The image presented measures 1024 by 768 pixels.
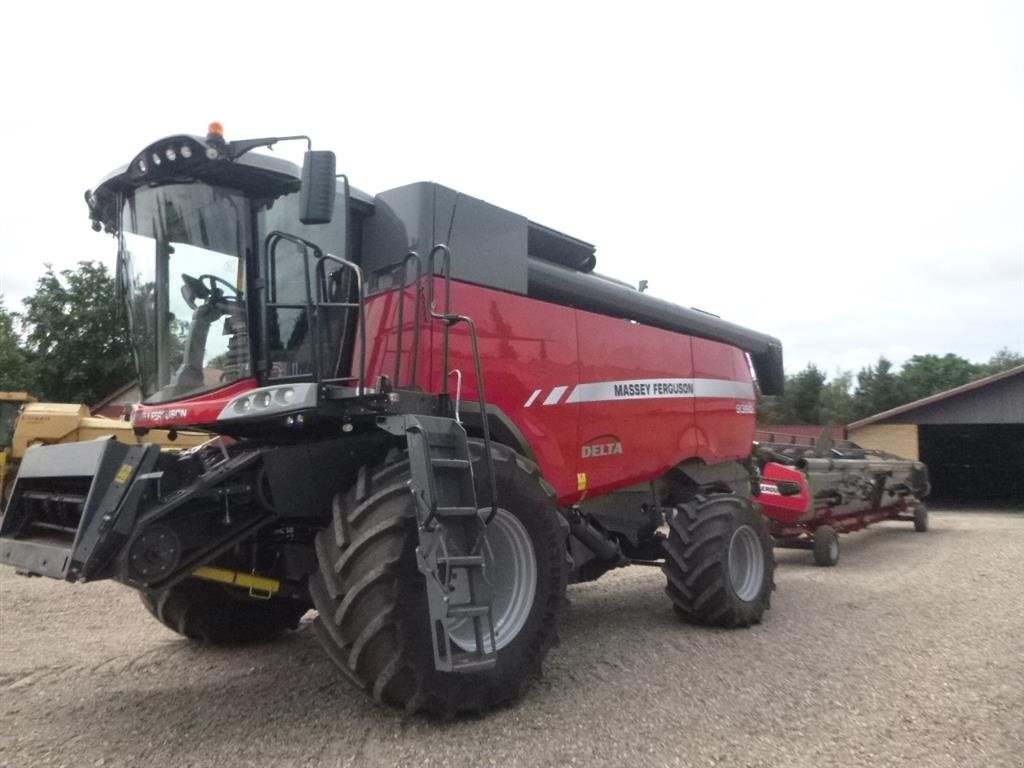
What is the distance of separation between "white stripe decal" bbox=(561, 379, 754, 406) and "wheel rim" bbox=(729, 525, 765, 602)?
1.22 m

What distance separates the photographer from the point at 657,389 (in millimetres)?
7102

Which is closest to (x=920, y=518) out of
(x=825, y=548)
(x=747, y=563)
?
(x=825, y=548)

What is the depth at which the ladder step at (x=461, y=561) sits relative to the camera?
166 inches

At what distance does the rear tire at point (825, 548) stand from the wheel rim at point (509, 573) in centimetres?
778

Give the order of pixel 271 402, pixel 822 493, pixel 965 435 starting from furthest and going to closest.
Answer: pixel 965 435 → pixel 822 493 → pixel 271 402

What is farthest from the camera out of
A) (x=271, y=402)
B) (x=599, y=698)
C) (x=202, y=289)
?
→ (x=202, y=289)

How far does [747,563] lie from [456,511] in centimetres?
399

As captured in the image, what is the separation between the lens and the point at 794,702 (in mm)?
5000

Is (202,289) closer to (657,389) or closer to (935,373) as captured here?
(657,389)

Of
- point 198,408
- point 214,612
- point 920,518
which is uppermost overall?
point 198,408

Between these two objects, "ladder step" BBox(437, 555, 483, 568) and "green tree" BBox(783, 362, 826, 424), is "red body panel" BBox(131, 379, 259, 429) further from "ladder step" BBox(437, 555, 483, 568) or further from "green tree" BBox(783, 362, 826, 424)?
"green tree" BBox(783, 362, 826, 424)

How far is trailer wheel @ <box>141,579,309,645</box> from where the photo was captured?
19.7 feet

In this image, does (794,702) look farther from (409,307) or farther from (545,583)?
(409,307)

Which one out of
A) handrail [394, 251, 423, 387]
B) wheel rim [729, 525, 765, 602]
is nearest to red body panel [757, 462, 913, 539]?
wheel rim [729, 525, 765, 602]
